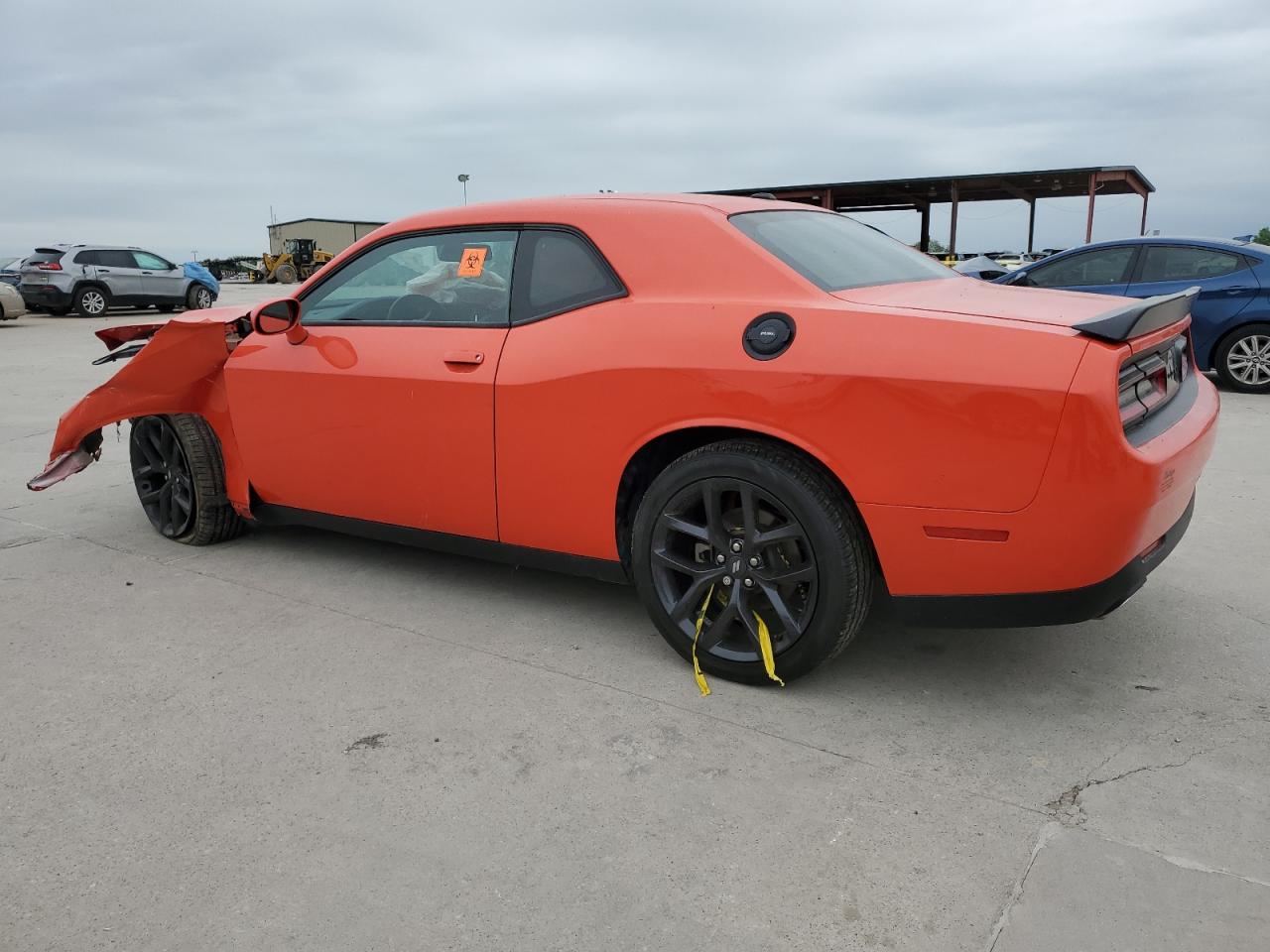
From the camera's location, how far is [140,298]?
74.4 feet

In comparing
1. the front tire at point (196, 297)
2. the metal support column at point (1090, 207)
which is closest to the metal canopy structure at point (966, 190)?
the metal support column at point (1090, 207)

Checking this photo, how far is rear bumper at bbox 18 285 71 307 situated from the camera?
21.4 m

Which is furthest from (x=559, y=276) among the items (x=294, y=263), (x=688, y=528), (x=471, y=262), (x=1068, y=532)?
(x=294, y=263)

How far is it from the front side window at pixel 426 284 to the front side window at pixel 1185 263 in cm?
773

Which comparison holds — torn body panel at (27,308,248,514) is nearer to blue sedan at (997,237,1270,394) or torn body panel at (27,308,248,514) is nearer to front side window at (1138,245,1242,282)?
blue sedan at (997,237,1270,394)

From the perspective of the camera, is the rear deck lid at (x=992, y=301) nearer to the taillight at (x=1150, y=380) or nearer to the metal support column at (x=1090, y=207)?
the taillight at (x=1150, y=380)

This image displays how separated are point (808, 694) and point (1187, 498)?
52.0 inches

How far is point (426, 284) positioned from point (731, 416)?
1491mm

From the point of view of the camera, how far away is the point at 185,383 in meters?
4.48

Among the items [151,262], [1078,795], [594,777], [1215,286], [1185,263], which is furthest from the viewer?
[151,262]

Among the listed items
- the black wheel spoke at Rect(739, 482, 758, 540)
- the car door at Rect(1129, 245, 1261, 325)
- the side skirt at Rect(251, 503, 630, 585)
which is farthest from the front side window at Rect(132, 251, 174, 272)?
the black wheel spoke at Rect(739, 482, 758, 540)

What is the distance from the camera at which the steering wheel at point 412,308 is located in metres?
3.79

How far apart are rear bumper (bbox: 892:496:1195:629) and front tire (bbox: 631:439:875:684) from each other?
0.18 meters

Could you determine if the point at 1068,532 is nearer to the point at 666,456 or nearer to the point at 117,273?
the point at 666,456
